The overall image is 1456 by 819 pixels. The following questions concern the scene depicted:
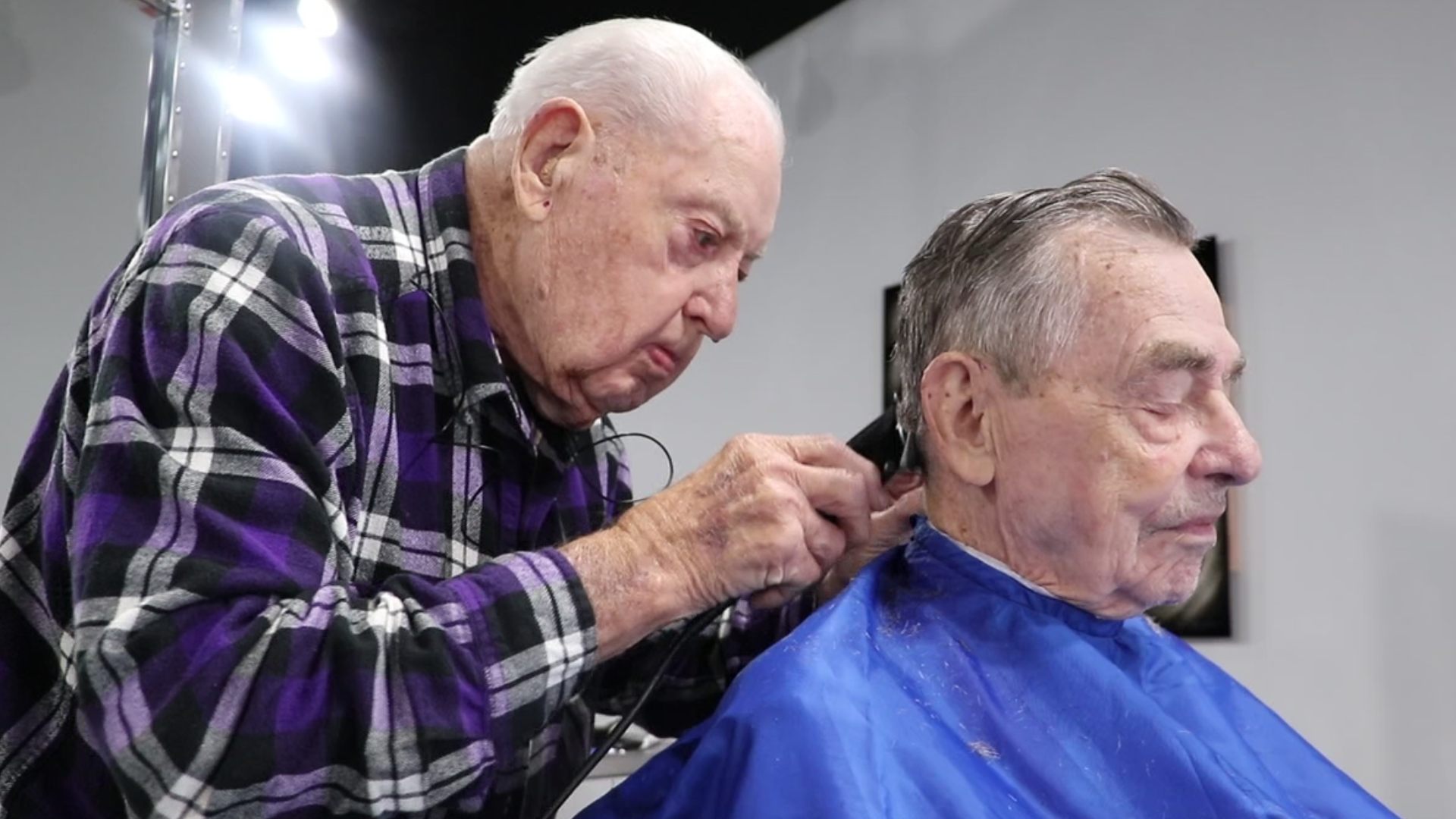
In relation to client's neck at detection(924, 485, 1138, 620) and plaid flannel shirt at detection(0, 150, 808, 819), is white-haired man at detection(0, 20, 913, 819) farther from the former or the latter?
client's neck at detection(924, 485, 1138, 620)

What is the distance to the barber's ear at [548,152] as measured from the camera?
4.68 ft

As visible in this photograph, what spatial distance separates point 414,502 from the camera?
134cm

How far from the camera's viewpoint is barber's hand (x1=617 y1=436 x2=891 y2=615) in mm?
1223

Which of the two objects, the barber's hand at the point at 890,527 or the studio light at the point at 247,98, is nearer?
the barber's hand at the point at 890,527

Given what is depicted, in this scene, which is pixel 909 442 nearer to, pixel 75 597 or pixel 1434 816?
pixel 75 597

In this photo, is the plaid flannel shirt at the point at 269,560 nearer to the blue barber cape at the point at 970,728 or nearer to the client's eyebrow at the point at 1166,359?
the blue barber cape at the point at 970,728

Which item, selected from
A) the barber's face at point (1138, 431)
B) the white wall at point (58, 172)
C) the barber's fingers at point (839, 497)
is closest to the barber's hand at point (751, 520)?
the barber's fingers at point (839, 497)

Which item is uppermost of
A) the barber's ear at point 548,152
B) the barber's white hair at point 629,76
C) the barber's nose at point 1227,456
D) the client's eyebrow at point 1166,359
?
the barber's white hair at point 629,76

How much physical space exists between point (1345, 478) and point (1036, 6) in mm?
1502

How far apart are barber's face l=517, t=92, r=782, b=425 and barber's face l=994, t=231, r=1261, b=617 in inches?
16.1

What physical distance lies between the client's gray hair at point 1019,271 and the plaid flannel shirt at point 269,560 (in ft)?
1.85

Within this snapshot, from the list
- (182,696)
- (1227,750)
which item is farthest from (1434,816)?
(182,696)

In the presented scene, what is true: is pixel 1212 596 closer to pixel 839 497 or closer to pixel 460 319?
pixel 839 497

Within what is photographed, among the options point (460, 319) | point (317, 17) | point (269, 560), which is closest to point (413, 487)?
point (460, 319)
